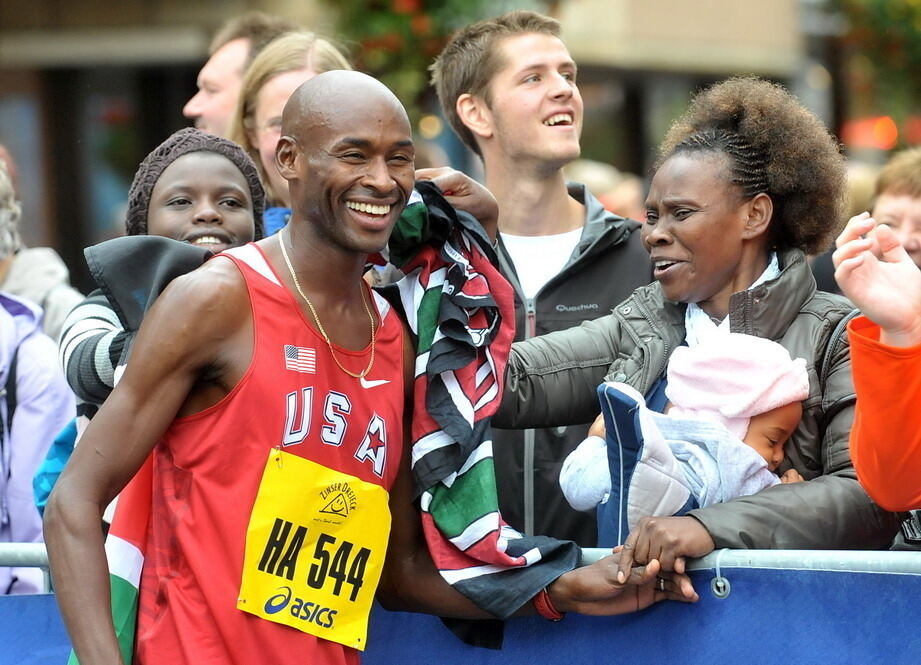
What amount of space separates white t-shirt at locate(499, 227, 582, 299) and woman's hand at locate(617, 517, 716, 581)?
171 centimetres

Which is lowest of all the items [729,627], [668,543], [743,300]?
[729,627]

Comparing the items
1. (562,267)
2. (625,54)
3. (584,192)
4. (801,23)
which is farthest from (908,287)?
(801,23)

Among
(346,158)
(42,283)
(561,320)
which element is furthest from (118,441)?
(42,283)

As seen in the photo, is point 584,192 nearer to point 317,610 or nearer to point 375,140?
point 375,140

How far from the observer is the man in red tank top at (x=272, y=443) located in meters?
2.80

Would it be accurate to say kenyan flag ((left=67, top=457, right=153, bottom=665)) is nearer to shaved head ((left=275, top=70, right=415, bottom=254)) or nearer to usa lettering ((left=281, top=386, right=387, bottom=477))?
usa lettering ((left=281, top=386, right=387, bottom=477))

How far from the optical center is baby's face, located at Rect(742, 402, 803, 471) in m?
3.26

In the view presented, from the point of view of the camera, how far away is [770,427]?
3262mm

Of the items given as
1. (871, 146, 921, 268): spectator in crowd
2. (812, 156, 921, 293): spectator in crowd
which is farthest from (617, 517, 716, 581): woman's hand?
(871, 146, 921, 268): spectator in crowd

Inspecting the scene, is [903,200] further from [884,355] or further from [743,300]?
[884,355]

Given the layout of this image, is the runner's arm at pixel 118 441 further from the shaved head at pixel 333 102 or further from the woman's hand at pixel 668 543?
the woman's hand at pixel 668 543

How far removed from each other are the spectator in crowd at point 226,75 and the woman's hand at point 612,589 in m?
2.82

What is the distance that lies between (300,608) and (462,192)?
3.68 ft

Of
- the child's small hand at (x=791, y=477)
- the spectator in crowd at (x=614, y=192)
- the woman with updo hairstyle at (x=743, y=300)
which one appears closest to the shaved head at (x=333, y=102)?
the woman with updo hairstyle at (x=743, y=300)
